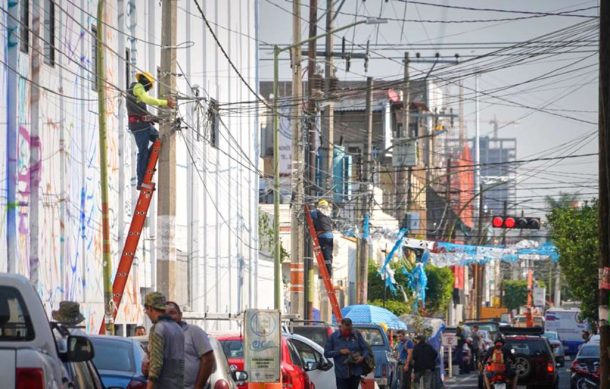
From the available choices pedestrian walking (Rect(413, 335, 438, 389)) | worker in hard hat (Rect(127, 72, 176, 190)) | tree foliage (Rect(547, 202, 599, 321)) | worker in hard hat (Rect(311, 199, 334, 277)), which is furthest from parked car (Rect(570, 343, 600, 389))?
worker in hard hat (Rect(311, 199, 334, 277))

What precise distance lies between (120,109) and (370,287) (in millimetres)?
38949

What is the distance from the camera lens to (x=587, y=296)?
46.9m

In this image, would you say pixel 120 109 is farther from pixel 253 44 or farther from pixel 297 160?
pixel 253 44

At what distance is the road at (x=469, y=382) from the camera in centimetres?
4308

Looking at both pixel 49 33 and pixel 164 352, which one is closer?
pixel 164 352

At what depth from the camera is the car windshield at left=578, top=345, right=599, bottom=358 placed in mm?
34531

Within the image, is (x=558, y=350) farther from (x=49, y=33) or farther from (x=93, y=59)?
(x=49, y=33)

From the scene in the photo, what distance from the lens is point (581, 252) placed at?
47.0 m

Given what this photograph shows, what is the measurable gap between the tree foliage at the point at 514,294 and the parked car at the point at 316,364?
12173 cm

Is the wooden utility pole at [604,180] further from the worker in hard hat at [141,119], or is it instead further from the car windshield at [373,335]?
the car windshield at [373,335]

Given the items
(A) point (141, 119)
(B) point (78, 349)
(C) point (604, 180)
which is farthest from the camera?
(A) point (141, 119)

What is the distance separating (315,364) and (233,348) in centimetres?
247

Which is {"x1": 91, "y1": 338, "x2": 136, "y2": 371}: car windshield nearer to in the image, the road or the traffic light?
the traffic light

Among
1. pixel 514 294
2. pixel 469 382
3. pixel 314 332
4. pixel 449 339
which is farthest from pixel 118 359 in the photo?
pixel 514 294
